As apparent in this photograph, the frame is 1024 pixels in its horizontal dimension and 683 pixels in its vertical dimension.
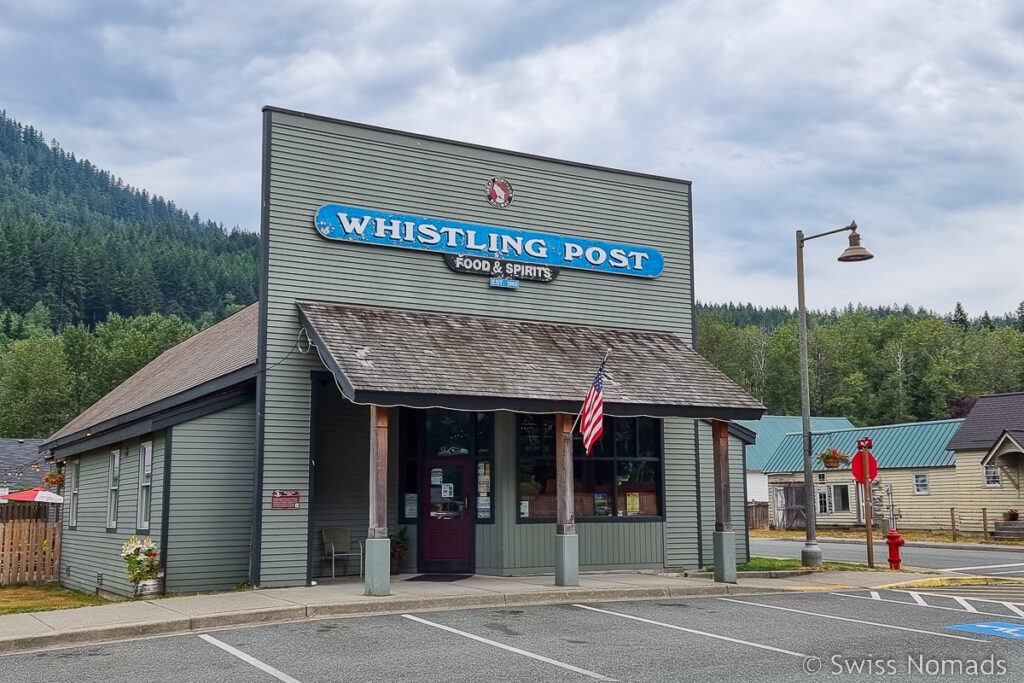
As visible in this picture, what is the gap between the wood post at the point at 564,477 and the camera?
629 inches

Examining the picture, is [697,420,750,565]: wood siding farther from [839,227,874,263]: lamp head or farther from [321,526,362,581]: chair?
[321,526,362,581]: chair

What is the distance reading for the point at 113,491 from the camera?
19125mm

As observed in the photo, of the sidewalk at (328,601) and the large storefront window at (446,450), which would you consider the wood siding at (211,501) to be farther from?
the large storefront window at (446,450)

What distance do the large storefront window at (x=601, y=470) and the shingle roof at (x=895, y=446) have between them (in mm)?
19989

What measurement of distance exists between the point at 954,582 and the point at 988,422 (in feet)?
71.3

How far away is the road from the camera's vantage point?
2241cm

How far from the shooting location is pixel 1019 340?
Result: 82688 mm

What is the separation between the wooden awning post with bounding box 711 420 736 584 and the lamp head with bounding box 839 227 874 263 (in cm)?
494

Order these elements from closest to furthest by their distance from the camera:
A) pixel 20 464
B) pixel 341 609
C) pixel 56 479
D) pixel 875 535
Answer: pixel 341 609 → pixel 56 479 → pixel 20 464 → pixel 875 535

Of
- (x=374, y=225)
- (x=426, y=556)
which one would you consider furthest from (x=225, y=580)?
(x=374, y=225)

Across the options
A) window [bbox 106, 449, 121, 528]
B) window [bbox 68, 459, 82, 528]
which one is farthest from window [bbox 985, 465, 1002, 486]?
window [bbox 68, 459, 82, 528]

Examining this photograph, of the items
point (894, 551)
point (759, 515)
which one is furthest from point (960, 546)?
point (759, 515)

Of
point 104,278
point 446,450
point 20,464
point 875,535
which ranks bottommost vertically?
point 875,535

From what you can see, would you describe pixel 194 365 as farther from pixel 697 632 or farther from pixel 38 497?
pixel 697 632
